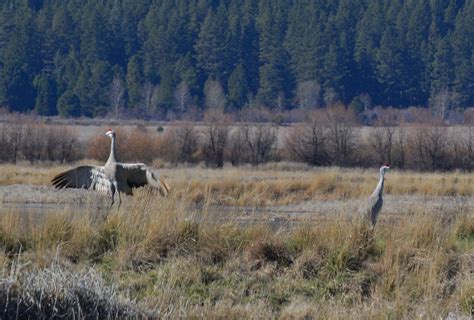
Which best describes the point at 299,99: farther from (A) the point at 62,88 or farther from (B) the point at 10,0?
(B) the point at 10,0

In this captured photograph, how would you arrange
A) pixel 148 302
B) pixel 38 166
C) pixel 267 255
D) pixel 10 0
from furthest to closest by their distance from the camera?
pixel 10 0 → pixel 38 166 → pixel 267 255 → pixel 148 302

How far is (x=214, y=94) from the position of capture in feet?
255

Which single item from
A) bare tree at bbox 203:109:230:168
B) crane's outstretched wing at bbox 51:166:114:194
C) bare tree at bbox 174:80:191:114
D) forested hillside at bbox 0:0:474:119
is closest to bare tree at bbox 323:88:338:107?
forested hillside at bbox 0:0:474:119

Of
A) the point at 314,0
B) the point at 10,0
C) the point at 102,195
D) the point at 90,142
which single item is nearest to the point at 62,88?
the point at 10,0

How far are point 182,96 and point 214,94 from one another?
258cm

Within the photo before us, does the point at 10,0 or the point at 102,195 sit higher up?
the point at 10,0

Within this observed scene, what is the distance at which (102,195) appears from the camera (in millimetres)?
15289

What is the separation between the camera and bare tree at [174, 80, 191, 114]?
253 ft

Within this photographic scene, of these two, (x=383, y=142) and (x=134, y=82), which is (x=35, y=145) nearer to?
(x=383, y=142)

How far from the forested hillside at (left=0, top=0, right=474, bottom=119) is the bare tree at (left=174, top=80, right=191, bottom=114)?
0.34 ft

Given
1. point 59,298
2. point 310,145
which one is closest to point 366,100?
point 310,145

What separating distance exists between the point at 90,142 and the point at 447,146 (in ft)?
50.7

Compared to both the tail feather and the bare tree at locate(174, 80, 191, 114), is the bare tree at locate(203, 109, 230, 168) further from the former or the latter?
the bare tree at locate(174, 80, 191, 114)

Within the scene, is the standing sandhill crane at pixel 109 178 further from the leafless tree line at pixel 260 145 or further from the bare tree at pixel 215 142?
the bare tree at pixel 215 142
